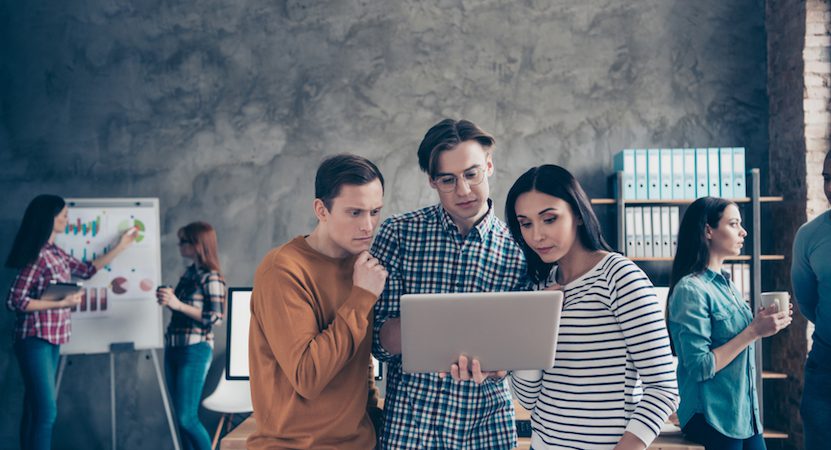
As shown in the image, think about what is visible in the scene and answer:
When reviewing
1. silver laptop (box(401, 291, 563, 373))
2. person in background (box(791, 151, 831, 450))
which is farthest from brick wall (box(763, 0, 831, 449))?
silver laptop (box(401, 291, 563, 373))

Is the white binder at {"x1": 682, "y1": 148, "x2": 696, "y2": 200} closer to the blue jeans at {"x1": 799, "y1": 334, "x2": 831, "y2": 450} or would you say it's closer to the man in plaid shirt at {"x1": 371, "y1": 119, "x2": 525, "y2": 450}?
the blue jeans at {"x1": 799, "y1": 334, "x2": 831, "y2": 450}

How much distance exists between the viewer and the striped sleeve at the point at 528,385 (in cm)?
149

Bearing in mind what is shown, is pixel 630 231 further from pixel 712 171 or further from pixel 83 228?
pixel 83 228

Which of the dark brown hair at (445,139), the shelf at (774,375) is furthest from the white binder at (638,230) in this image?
the dark brown hair at (445,139)

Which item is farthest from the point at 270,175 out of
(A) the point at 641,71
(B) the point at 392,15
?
(A) the point at 641,71

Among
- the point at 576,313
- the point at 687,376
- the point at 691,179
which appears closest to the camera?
the point at 576,313

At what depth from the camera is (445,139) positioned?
1.67m

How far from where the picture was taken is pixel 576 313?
141 centimetres

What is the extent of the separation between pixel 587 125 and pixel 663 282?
1198 mm

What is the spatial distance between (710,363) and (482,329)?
4.28ft

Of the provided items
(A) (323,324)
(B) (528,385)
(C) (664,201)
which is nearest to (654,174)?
(C) (664,201)

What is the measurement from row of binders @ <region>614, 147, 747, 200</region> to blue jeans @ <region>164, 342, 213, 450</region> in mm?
2792

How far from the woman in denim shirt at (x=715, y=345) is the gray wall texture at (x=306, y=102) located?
75.1 inches

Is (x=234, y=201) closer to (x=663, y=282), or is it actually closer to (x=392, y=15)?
(x=392, y=15)
